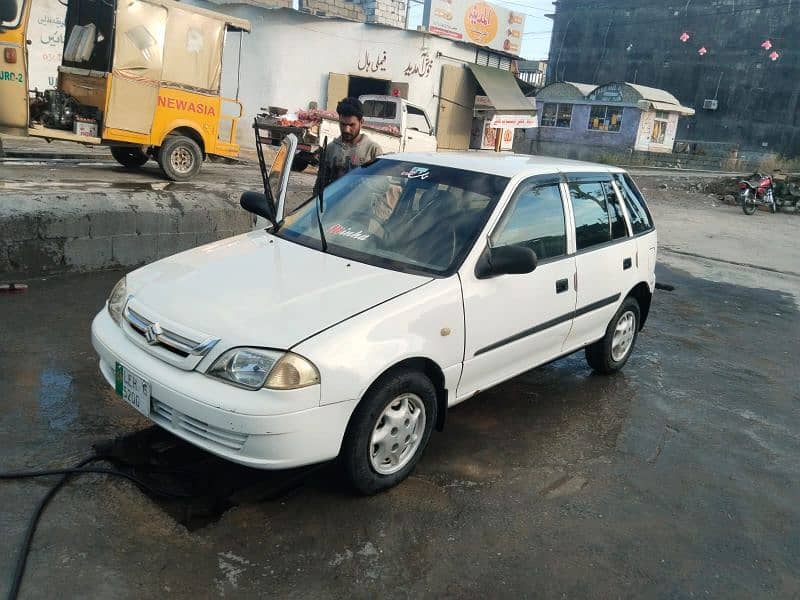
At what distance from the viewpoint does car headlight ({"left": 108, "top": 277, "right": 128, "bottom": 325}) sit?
3.37 meters

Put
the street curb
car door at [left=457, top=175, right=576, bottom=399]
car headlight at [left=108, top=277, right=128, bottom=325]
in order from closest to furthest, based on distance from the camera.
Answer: car headlight at [left=108, top=277, right=128, bottom=325] → car door at [left=457, top=175, right=576, bottom=399] → the street curb

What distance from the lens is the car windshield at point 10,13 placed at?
9.27m

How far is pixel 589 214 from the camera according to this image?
4.51 metres

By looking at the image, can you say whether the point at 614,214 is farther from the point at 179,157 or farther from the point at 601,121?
the point at 601,121

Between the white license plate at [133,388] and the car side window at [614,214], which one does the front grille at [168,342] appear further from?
the car side window at [614,214]

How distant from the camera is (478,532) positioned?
3051 millimetres

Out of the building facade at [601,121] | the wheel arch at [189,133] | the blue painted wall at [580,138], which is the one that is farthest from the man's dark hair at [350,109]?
the blue painted wall at [580,138]

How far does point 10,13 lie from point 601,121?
30122 mm

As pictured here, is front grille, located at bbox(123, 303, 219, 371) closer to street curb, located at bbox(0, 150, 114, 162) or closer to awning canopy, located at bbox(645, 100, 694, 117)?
street curb, located at bbox(0, 150, 114, 162)

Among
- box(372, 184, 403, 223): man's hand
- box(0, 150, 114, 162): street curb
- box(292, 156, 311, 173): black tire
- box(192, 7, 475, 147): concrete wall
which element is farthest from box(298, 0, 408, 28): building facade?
box(372, 184, 403, 223): man's hand

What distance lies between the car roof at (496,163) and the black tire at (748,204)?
14.7 m

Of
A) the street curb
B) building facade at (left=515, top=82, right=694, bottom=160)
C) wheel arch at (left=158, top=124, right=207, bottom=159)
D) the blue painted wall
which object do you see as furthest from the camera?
the blue painted wall

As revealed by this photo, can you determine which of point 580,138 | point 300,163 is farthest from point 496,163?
point 580,138

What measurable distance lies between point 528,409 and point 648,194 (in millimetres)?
16183
